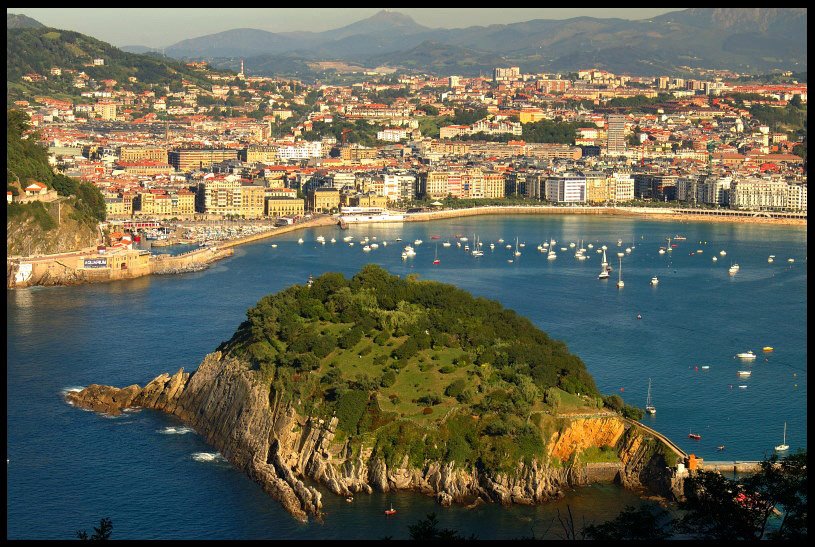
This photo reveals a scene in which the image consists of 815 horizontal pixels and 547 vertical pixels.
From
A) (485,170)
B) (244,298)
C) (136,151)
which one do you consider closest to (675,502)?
(244,298)

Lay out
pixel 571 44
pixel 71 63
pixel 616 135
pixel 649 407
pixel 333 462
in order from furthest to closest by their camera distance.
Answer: pixel 571 44
pixel 71 63
pixel 616 135
pixel 649 407
pixel 333 462

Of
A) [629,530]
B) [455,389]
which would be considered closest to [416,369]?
[455,389]

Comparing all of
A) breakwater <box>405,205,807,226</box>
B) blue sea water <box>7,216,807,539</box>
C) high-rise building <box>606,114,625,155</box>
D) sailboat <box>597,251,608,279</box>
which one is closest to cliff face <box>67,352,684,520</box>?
blue sea water <box>7,216,807,539</box>

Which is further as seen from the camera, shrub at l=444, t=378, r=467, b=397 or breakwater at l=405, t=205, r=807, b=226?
breakwater at l=405, t=205, r=807, b=226

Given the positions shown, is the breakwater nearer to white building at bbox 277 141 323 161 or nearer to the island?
white building at bbox 277 141 323 161

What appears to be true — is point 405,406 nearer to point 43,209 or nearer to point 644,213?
point 43,209

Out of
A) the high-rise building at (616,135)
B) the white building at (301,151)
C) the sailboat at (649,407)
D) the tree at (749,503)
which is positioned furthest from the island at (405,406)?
the high-rise building at (616,135)

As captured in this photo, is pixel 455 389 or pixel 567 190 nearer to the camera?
pixel 455 389

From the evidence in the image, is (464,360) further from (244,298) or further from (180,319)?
(244,298)
